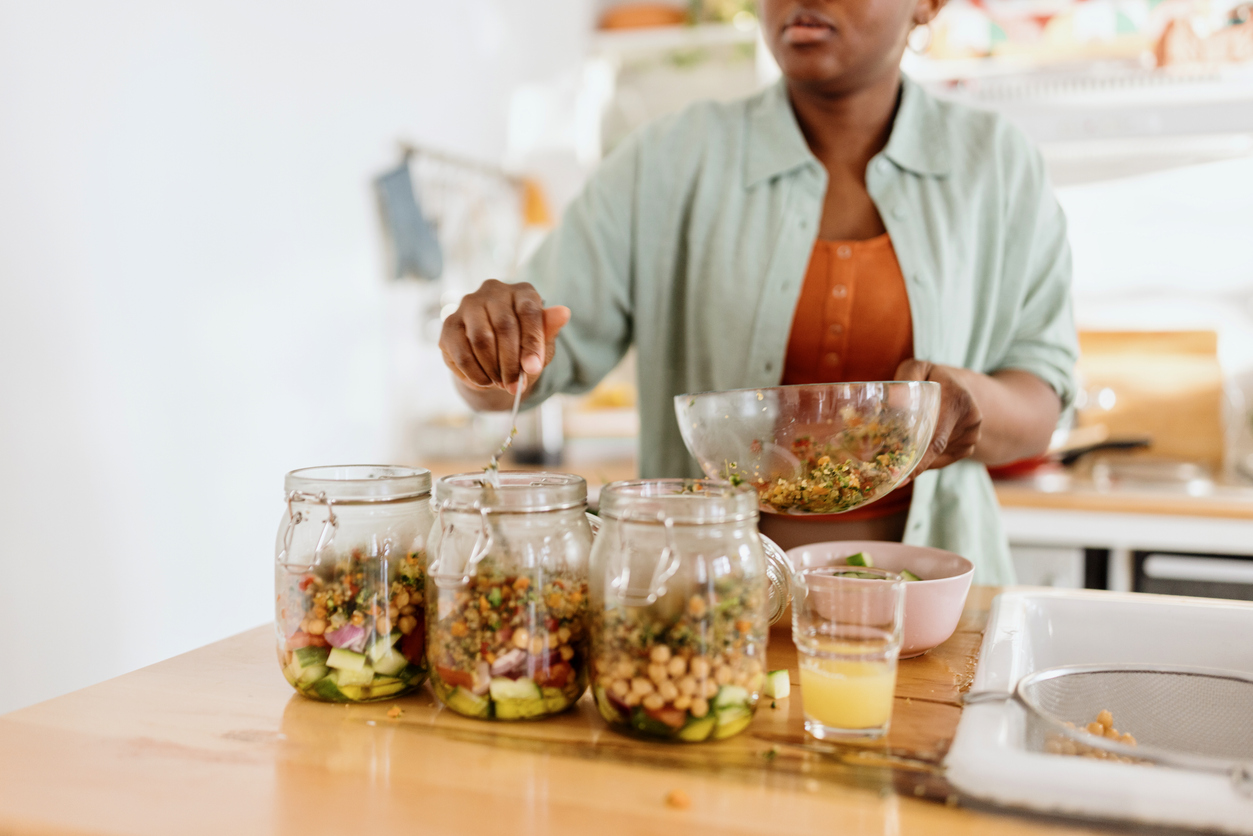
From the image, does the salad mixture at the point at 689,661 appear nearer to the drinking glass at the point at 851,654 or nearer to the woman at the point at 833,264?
the drinking glass at the point at 851,654

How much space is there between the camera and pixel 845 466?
893mm

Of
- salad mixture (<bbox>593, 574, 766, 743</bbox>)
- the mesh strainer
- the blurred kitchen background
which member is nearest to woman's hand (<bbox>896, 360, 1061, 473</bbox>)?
the mesh strainer

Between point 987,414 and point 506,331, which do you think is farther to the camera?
point 987,414

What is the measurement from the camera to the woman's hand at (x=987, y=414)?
38.8 inches

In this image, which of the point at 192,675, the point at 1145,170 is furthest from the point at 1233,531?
the point at 192,675

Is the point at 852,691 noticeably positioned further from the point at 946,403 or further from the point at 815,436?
the point at 946,403

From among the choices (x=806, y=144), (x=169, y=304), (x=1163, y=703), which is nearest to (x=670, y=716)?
(x=1163, y=703)

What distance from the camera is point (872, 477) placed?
909 millimetres

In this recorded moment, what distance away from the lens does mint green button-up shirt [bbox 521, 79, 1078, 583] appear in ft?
4.35

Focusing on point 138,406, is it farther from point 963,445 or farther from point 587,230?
point 963,445

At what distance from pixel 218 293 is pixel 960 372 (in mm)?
1386

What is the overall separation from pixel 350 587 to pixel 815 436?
430mm

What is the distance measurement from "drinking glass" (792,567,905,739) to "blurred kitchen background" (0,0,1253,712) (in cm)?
129

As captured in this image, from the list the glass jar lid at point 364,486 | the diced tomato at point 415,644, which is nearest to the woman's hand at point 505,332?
the glass jar lid at point 364,486
